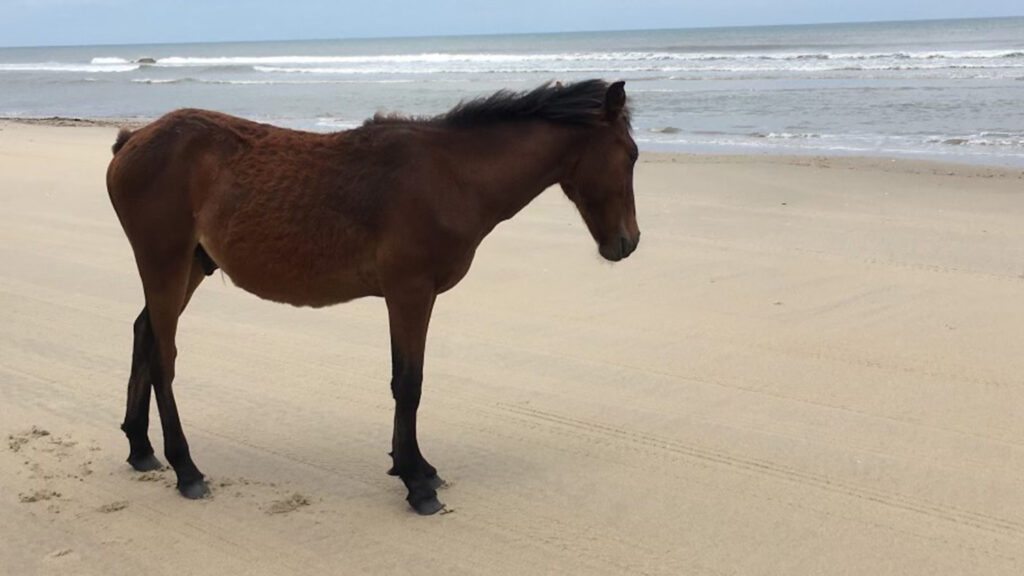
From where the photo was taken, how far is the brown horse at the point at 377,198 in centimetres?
383

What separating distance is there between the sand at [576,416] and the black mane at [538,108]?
1.57 meters

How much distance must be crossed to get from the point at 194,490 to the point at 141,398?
0.56 meters

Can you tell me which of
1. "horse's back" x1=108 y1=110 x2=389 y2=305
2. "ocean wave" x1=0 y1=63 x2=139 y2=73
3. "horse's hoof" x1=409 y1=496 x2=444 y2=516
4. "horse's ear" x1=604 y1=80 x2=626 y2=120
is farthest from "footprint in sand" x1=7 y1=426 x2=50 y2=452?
"ocean wave" x1=0 y1=63 x2=139 y2=73

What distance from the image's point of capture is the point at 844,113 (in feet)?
66.8

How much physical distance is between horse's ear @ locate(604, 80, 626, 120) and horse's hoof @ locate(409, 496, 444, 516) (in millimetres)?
1746

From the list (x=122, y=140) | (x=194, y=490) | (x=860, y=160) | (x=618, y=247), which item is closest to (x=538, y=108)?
(x=618, y=247)

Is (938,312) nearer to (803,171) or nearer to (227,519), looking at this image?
(227,519)

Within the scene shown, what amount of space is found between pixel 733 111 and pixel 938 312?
16305mm

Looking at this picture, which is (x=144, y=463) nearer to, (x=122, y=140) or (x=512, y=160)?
(x=122, y=140)

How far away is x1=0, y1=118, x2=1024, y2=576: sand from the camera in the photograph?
11.9ft

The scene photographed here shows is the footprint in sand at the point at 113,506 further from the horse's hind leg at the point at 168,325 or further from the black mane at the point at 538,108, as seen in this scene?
the black mane at the point at 538,108

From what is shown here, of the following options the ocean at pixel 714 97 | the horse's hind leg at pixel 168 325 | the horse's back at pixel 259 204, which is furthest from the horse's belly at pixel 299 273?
the ocean at pixel 714 97

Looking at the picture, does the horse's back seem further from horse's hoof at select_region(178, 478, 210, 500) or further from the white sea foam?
the white sea foam

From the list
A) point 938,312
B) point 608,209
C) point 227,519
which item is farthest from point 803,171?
point 227,519
